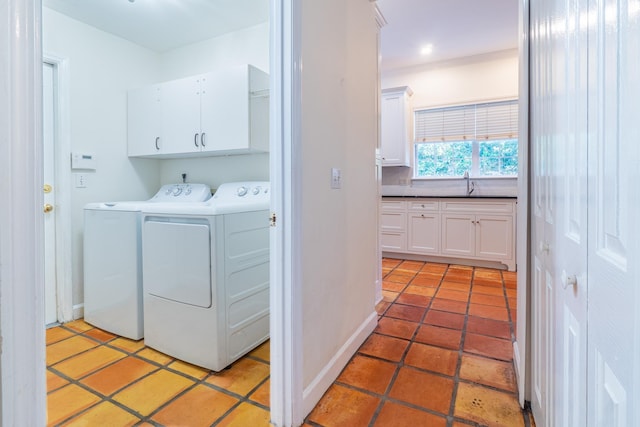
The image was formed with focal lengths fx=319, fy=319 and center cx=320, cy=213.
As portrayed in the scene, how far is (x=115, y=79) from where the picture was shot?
112 inches

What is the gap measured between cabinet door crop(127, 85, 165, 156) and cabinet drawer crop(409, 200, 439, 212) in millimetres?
3062

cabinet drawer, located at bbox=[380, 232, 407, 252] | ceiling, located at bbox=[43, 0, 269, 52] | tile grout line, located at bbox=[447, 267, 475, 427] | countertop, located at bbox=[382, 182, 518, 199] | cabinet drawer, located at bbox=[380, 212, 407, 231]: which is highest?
ceiling, located at bbox=[43, 0, 269, 52]

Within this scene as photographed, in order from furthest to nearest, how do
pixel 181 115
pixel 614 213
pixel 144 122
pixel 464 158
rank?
1. pixel 464 158
2. pixel 144 122
3. pixel 181 115
4. pixel 614 213

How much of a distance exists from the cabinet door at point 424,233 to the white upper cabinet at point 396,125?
0.87 metres

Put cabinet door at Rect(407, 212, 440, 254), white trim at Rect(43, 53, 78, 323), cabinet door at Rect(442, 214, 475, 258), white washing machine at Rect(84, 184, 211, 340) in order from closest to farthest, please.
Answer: white washing machine at Rect(84, 184, 211, 340), white trim at Rect(43, 53, 78, 323), cabinet door at Rect(442, 214, 475, 258), cabinet door at Rect(407, 212, 440, 254)

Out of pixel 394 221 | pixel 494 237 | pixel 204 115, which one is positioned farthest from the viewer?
pixel 394 221

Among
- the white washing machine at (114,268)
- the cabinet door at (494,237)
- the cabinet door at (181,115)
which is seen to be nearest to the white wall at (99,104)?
the white washing machine at (114,268)

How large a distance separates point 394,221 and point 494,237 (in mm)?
1223

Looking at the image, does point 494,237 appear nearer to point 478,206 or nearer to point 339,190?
point 478,206

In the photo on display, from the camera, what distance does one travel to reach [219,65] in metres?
2.89

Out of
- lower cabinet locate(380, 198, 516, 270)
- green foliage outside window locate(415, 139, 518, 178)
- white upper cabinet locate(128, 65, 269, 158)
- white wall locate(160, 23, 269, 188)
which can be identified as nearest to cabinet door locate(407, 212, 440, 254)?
lower cabinet locate(380, 198, 516, 270)

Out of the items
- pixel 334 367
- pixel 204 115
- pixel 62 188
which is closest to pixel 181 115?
A: pixel 204 115

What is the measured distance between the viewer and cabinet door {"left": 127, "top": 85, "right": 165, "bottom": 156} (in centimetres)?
281

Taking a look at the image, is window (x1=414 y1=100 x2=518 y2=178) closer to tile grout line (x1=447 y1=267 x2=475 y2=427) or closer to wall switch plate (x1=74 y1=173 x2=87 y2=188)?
tile grout line (x1=447 y1=267 x2=475 y2=427)
